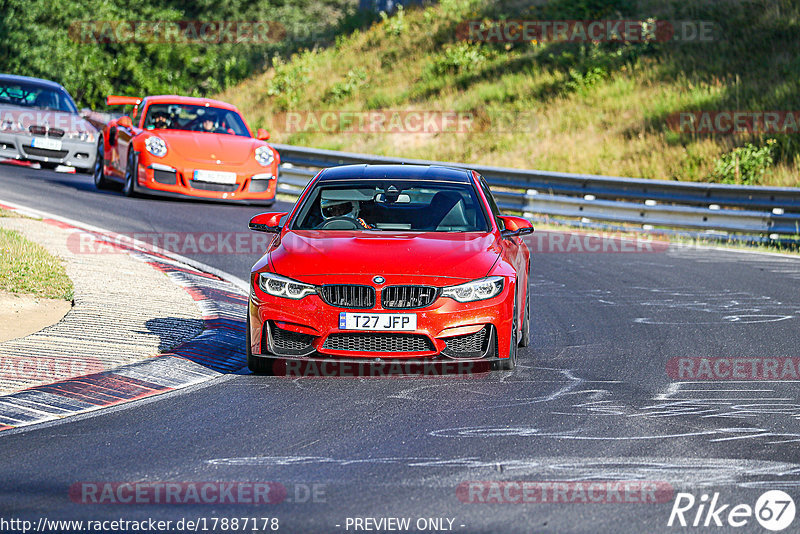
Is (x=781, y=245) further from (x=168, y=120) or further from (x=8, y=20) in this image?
(x=8, y=20)

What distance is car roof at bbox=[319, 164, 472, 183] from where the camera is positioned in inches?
362

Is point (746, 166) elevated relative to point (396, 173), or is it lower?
lower

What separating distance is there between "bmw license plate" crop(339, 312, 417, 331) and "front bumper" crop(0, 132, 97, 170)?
49.0 ft

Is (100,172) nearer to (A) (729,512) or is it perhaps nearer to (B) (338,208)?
(B) (338,208)

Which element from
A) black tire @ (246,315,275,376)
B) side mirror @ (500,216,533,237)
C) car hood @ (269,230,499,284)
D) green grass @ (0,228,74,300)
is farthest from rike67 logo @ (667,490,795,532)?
green grass @ (0,228,74,300)

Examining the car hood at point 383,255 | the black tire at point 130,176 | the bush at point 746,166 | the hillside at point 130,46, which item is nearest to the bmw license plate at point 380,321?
the car hood at point 383,255

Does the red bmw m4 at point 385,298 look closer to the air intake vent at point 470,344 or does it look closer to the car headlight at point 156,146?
the air intake vent at point 470,344

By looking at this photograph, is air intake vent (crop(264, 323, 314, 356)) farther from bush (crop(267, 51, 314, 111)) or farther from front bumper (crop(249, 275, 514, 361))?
→ bush (crop(267, 51, 314, 111))

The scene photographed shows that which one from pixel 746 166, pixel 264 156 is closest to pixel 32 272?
pixel 264 156

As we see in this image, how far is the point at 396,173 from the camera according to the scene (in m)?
9.32

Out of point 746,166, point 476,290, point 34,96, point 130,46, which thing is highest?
point 130,46

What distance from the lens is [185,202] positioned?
19016 millimetres

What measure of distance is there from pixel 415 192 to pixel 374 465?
3992 mm

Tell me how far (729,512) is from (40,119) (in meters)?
18.3
